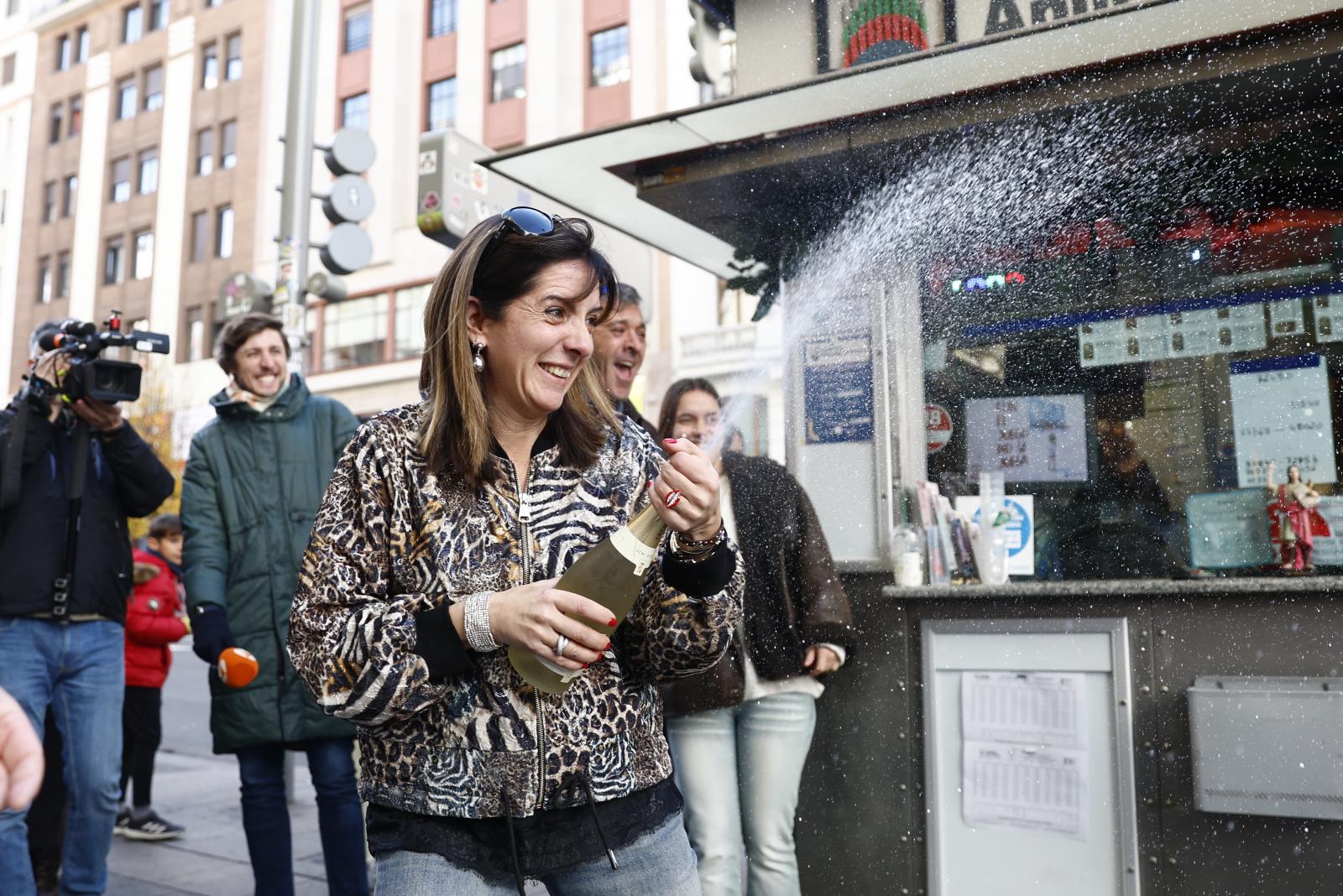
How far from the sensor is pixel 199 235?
113ft

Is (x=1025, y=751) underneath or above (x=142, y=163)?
→ underneath

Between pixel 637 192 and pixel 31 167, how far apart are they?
4150 centimetres

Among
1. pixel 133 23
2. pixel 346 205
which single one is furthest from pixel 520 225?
pixel 133 23

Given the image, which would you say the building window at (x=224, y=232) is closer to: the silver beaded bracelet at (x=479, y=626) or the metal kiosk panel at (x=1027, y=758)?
the metal kiosk panel at (x=1027, y=758)

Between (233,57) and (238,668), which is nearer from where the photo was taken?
(238,668)

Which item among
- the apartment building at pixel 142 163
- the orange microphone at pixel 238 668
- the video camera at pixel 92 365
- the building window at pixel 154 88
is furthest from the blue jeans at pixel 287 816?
the building window at pixel 154 88

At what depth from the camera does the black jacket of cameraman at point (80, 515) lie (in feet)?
12.1

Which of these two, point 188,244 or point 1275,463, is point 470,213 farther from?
point 188,244

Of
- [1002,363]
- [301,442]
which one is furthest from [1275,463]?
[301,442]

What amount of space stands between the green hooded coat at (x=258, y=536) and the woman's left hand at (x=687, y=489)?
2.41m

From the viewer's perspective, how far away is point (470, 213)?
22.3 ft

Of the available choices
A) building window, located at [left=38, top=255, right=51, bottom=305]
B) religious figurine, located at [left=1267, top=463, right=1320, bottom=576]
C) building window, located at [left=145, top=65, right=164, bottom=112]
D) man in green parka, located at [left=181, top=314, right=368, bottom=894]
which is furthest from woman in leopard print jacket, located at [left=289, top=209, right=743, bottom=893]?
building window, located at [left=38, top=255, right=51, bottom=305]

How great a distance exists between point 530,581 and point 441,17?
27.3 m

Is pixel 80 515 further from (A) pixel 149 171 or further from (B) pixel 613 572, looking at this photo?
(A) pixel 149 171
